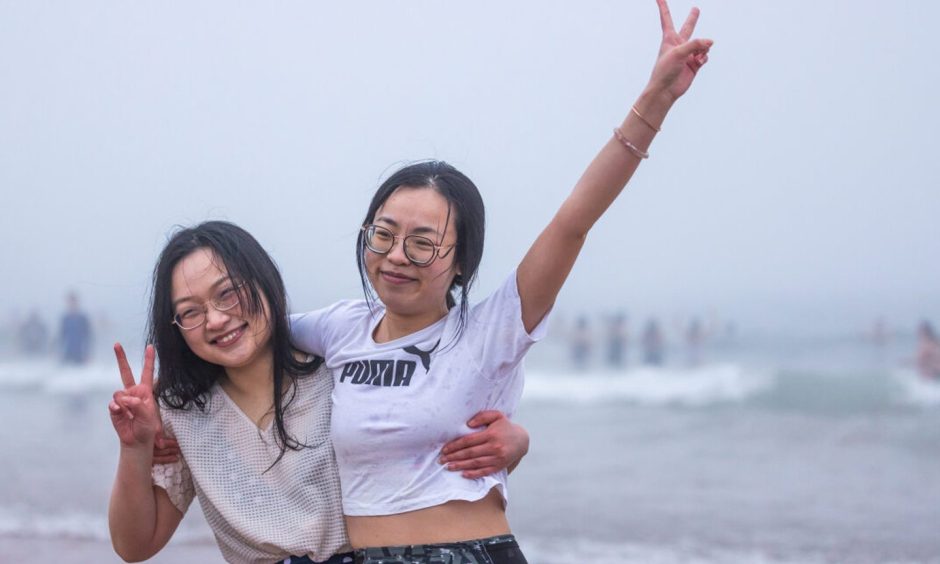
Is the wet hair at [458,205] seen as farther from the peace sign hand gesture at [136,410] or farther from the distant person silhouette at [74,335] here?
the distant person silhouette at [74,335]

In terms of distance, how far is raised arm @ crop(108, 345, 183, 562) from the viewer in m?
1.77

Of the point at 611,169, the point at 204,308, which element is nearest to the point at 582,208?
the point at 611,169

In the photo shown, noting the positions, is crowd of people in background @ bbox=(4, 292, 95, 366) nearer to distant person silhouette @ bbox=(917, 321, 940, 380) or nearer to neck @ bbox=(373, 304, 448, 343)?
distant person silhouette @ bbox=(917, 321, 940, 380)

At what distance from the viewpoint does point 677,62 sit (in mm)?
1600

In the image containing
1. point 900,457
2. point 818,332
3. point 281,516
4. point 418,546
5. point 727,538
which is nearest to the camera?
point 418,546

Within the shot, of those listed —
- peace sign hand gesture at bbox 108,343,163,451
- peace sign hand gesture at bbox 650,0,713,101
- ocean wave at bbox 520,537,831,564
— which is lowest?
ocean wave at bbox 520,537,831,564

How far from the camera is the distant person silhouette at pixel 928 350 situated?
5.32m

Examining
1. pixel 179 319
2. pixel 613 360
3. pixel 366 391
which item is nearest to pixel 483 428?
pixel 366 391

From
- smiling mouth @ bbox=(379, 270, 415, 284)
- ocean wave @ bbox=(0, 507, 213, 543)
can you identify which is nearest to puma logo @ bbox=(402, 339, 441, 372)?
smiling mouth @ bbox=(379, 270, 415, 284)

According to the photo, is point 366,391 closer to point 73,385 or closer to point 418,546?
point 418,546

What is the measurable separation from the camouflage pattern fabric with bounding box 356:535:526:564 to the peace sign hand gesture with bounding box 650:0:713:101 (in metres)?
0.74

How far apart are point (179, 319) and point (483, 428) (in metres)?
0.53

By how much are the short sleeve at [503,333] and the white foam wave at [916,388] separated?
13.6 ft

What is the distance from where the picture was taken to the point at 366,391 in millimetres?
1776
